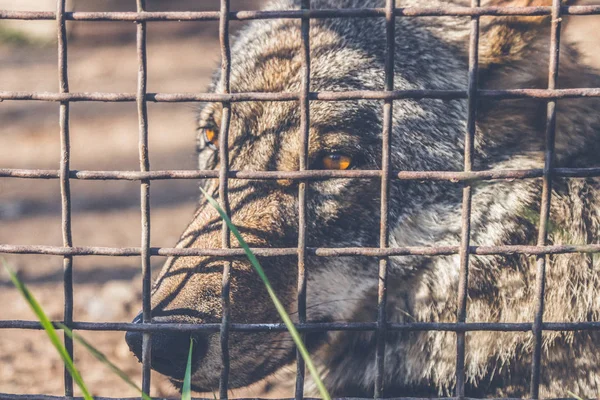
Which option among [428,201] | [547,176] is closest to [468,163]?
[547,176]

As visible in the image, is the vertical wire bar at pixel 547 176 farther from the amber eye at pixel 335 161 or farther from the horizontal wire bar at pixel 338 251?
the amber eye at pixel 335 161

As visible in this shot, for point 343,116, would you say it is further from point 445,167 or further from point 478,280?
point 478,280

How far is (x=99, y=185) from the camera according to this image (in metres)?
5.54

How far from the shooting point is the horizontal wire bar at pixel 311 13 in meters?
1.82

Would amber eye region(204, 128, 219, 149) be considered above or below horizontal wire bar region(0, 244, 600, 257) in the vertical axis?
above

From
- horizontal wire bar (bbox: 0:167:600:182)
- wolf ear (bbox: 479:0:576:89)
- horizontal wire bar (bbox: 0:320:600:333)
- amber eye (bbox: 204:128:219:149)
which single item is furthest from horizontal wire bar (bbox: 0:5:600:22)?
amber eye (bbox: 204:128:219:149)

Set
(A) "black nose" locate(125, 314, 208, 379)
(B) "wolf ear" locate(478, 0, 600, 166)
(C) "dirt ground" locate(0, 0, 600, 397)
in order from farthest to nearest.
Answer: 1. (C) "dirt ground" locate(0, 0, 600, 397)
2. (B) "wolf ear" locate(478, 0, 600, 166)
3. (A) "black nose" locate(125, 314, 208, 379)

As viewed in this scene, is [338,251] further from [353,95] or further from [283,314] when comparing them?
[353,95]

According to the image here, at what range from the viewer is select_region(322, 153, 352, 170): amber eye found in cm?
251

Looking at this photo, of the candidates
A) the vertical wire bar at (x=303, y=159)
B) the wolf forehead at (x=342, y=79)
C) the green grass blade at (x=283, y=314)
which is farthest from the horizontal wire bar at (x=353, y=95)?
the wolf forehead at (x=342, y=79)

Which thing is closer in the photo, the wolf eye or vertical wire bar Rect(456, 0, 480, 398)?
Answer: vertical wire bar Rect(456, 0, 480, 398)

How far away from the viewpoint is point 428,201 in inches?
101

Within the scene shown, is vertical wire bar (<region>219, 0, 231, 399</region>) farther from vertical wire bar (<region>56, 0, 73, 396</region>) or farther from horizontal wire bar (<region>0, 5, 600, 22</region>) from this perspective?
vertical wire bar (<region>56, 0, 73, 396</region>)

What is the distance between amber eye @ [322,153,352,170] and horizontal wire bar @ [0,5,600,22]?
735 millimetres
